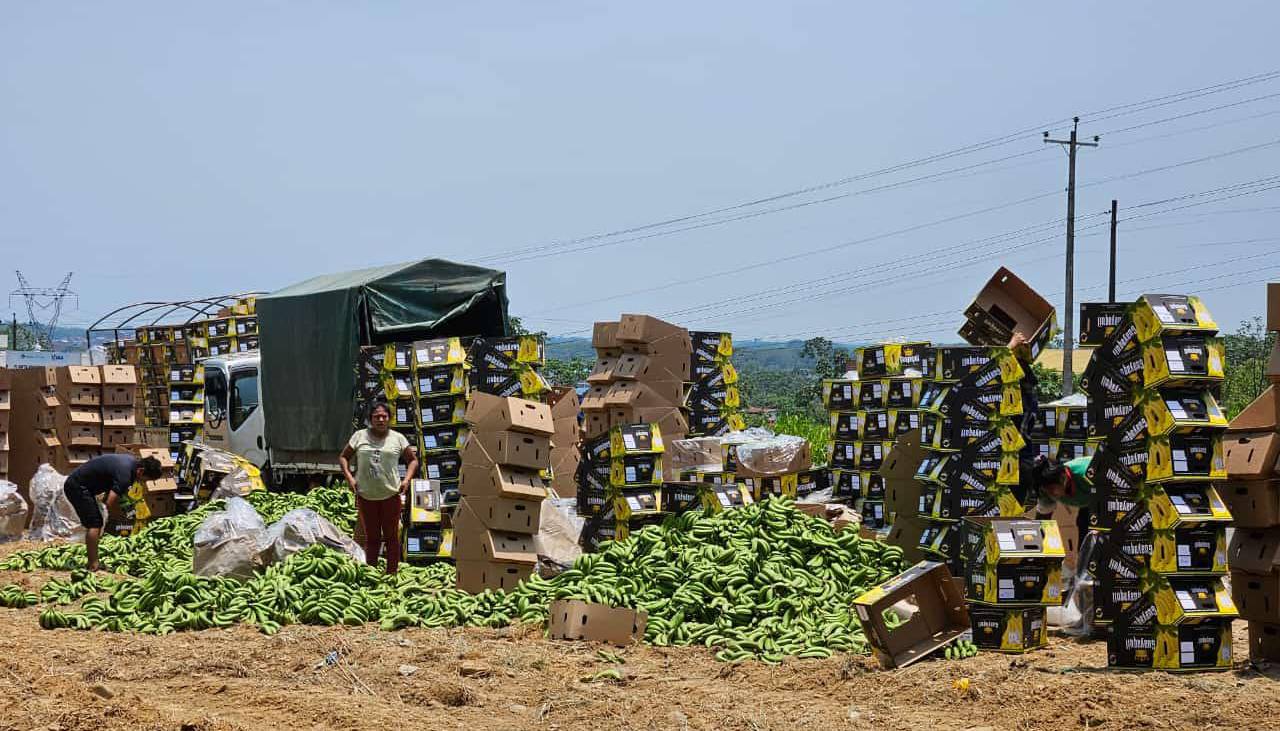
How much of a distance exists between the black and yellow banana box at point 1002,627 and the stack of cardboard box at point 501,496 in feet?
13.7

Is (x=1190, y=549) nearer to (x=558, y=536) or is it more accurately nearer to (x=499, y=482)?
(x=499, y=482)

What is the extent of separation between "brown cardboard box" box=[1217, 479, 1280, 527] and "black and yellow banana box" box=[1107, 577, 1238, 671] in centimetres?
50

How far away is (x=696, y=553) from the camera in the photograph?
11312 mm

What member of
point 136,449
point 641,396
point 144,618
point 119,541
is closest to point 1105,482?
point 144,618

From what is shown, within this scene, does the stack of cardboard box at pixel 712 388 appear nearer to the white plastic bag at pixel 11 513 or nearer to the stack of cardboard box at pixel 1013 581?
the white plastic bag at pixel 11 513

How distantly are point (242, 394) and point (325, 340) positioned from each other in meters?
2.67

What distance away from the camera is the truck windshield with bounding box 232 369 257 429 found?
19.8 metres

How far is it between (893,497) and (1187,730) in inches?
211

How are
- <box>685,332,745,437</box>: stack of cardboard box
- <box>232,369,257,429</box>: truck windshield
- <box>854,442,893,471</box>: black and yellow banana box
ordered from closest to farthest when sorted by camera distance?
<box>854,442,893,471</box>: black and yellow banana box
<box>685,332,745,437</box>: stack of cardboard box
<box>232,369,257,429</box>: truck windshield

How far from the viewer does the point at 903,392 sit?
16.9m

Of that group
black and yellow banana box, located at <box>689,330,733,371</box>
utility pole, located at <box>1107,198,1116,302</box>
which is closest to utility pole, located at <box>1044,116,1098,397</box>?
utility pole, located at <box>1107,198,1116,302</box>

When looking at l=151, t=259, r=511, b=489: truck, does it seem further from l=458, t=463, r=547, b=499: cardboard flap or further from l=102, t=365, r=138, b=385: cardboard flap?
l=458, t=463, r=547, b=499: cardboard flap

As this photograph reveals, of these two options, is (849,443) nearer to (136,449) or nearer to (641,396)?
(641,396)

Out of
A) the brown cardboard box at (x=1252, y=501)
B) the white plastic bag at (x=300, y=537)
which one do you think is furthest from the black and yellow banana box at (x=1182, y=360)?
the white plastic bag at (x=300, y=537)
